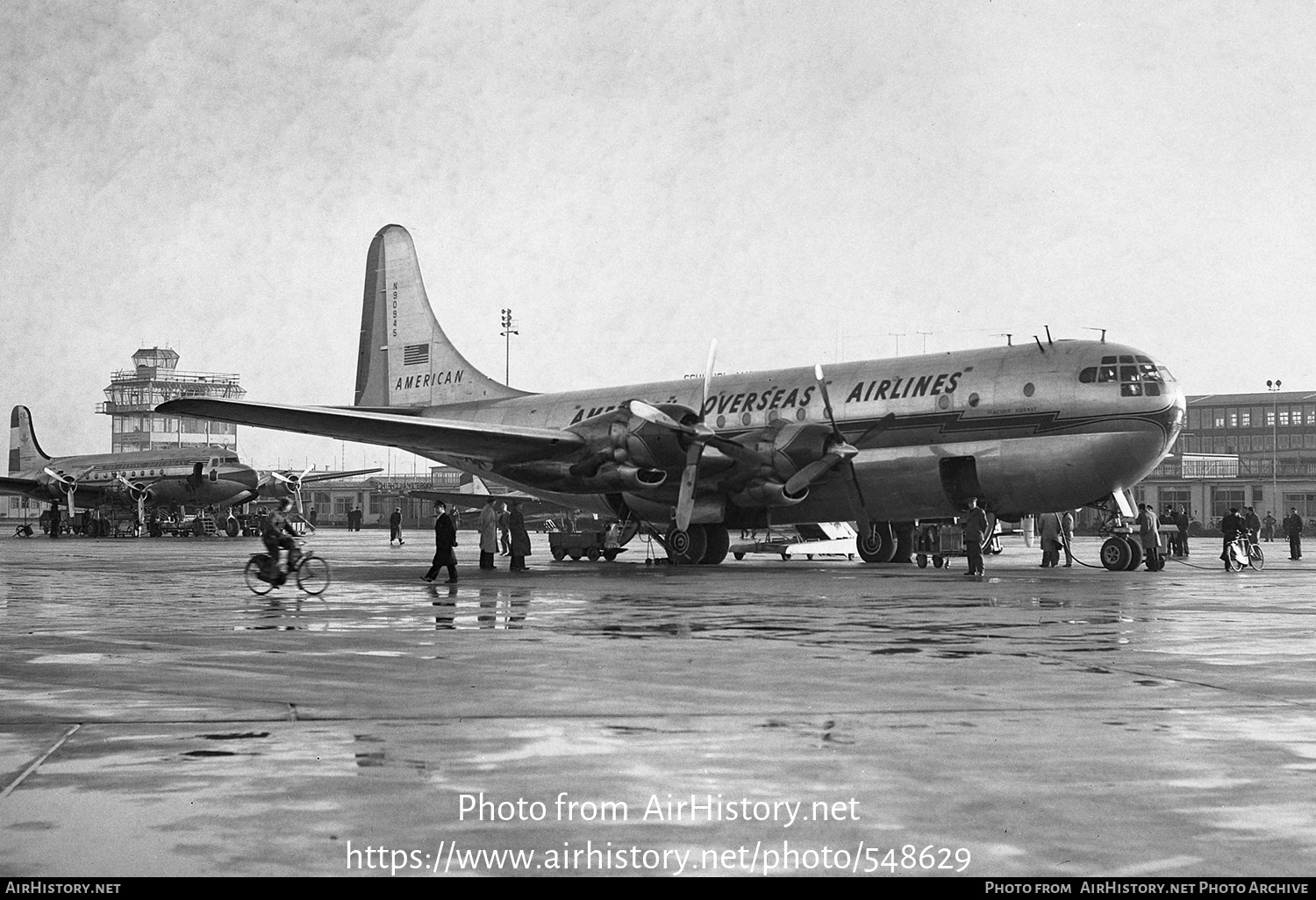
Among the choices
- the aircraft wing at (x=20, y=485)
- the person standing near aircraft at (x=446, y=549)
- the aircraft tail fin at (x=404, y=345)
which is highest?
the aircraft tail fin at (x=404, y=345)

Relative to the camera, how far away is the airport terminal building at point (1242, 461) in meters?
96.8

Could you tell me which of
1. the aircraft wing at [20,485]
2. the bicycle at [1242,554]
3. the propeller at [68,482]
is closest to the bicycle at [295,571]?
the bicycle at [1242,554]

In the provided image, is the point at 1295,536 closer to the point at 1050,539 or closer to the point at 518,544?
the point at 1050,539

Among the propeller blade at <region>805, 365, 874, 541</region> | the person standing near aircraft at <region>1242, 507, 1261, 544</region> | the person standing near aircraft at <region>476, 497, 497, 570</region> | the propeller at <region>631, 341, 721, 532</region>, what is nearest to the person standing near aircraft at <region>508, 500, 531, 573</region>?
the person standing near aircraft at <region>476, 497, 497, 570</region>

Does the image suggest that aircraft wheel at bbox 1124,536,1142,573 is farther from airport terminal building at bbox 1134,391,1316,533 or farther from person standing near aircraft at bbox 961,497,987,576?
airport terminal building at bbox 1134,391,1316,533

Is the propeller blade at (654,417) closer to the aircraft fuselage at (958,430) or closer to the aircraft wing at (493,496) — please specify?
the aircraft fuselage at (958,430)

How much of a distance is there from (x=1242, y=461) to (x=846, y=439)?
317ft

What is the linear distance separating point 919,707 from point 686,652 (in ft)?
11.3

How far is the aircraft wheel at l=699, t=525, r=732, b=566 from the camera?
97.9ft

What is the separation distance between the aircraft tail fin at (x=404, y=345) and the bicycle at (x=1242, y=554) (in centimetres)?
1841

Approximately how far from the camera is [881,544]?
32.5m

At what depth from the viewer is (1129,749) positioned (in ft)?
21.4

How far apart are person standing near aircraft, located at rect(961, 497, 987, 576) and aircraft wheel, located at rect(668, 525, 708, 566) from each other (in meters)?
6.35

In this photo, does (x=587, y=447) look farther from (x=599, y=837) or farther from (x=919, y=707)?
(x=599, y=837)
